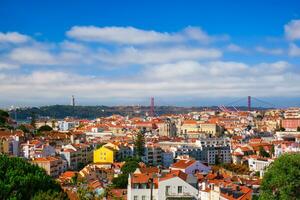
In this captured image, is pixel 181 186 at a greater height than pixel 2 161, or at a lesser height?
lesser

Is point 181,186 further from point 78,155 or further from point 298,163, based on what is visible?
point 78,155

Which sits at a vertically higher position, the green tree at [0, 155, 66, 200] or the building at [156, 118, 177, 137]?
the green tree at [0, 155, 66, 200]

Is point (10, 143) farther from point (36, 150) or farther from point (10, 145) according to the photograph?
point (36, 150)

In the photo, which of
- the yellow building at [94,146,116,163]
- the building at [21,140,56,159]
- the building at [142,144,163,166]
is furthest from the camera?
the building at [142,144,163,166]

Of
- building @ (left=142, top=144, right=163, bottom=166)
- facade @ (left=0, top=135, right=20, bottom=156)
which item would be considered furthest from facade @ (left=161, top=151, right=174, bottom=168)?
facade @ (left=0, top=135, right=20, bottom=156)

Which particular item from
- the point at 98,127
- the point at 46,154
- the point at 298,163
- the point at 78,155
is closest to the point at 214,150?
the point at 78,155

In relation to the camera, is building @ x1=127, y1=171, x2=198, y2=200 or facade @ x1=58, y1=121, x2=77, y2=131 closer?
building @ x1=127, y1=171, x2=198, y2=200

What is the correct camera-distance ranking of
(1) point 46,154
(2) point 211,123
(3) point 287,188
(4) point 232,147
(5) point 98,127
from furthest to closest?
(2) point 211,123 → (5) point 98,127 → (4) point 232,147 → (1) point 46,154 → (3) point 287,188

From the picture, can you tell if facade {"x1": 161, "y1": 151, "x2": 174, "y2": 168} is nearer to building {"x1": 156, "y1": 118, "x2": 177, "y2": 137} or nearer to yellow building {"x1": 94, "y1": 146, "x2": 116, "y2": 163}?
yellow building {"x1": 94, "y1": 146, "x2": 116, "y2": 163}
